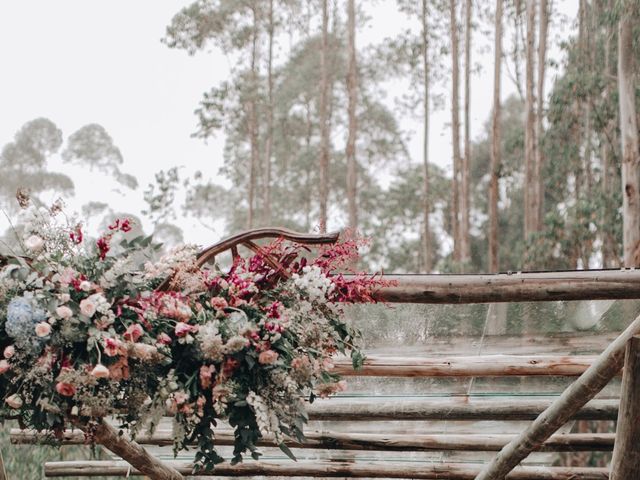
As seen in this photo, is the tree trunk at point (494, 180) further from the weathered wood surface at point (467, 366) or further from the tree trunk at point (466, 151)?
the weathered wood surface at point (467, 366)

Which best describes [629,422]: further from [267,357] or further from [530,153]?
[530,153]

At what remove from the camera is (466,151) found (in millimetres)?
18828

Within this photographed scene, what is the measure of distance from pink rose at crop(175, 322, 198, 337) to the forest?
472 inches

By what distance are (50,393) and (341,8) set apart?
65.9ft

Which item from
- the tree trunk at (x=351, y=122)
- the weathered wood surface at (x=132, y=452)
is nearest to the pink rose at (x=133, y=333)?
the weathered wood surface at (x=132, y=452)

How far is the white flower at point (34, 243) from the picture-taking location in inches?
90.4

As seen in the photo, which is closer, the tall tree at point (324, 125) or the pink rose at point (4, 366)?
the pink rose at point (4, 366)

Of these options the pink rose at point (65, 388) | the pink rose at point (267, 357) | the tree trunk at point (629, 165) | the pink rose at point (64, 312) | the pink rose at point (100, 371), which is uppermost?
the tree trunk at point (629, 165)

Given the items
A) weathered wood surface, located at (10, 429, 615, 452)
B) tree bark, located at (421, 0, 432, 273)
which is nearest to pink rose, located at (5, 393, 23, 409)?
weathered wood surface, located at (10, 429, 615, 452)

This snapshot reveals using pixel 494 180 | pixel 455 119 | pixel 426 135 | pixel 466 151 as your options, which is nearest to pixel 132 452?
pixel 494 180

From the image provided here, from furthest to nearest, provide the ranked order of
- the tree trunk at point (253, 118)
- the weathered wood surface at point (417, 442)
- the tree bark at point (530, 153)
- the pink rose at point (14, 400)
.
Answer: the tree trunk at point (253, 118)
the tree bark at point (530, 153)
the weathered wood surface at point (417, 442)
the pink rose at point (14, 400)

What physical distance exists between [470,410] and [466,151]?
15114 mm

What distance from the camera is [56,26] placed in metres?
28.7

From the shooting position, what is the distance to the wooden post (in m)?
2.66
